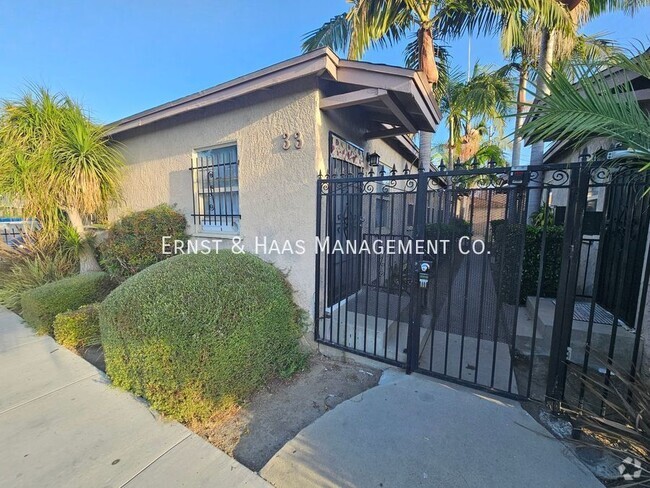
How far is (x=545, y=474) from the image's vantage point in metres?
1.94

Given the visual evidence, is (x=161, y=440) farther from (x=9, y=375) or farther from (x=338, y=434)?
(x=9, y=375)

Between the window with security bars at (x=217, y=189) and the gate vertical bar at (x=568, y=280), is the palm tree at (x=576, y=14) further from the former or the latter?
the window with security bars at (x=217, y=189)

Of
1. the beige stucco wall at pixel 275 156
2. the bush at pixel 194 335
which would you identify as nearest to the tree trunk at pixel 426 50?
the beige stucco wall at pixel 275 156

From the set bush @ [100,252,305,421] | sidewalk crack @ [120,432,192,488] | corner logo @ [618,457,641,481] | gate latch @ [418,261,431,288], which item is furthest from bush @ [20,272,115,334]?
corner logo @ [618,457,641,481]

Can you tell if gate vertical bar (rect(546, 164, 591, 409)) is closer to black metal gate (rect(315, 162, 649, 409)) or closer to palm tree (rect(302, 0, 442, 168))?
black metal gate (rect(315, 162, 649, 409))

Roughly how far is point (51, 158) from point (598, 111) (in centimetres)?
740

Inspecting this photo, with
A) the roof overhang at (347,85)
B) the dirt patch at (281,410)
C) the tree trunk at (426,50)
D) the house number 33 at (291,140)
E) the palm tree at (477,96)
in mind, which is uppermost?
the palm tree at (477,96)

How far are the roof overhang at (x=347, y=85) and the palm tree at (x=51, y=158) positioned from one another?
2.47 meters

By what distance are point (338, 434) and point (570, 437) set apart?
6.05ft

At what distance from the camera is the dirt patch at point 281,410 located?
2.33 metres

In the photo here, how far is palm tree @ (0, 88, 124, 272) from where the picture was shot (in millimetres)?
5008

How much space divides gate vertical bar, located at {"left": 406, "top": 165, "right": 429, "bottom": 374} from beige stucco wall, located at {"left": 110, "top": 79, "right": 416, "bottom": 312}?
48.7 inches

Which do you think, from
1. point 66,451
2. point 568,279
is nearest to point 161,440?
point 66,451

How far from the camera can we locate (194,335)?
8.18 feet
